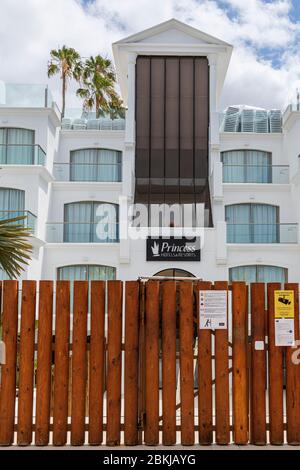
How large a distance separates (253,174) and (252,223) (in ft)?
8.30

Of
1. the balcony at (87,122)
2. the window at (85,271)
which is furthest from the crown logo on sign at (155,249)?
the balcony at (87,122)

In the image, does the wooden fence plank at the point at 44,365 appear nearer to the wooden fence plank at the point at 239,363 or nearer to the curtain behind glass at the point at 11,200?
the wooden fence plank at the point at 239,363

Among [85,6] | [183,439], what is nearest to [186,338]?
[183,439]

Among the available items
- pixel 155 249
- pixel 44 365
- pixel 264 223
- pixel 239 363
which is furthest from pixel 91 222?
pixel 239 363

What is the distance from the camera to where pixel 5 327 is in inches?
261

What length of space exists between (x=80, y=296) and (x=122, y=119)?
21.1 m

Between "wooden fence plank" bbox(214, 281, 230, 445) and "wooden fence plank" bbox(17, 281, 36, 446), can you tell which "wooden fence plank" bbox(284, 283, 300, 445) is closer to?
"wooden fence plank" bbox(214, 281, 230, 445)

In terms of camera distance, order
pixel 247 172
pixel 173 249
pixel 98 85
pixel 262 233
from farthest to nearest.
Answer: pixel 98 85
pixel 247 172
pixel 262 233
pixel 173 249

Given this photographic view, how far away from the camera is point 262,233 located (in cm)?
2405

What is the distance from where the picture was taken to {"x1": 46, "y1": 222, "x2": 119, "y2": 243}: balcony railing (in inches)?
928

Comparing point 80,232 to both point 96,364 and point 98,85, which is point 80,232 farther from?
point 96,364

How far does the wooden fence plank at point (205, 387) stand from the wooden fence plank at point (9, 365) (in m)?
2.23

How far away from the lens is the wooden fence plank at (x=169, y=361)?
21.4 feet

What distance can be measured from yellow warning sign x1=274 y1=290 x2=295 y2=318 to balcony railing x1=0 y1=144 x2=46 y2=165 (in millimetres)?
18139
